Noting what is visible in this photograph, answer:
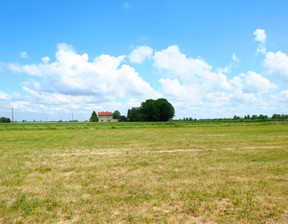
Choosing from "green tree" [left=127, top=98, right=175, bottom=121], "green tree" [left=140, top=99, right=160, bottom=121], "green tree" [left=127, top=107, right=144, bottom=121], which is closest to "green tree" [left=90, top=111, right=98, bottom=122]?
"green tree" [left=127, top=107, right=144, bottom=121]

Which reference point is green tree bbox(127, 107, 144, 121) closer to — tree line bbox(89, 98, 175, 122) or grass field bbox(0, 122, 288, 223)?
tree line bbox(89, 98, 175, 122)

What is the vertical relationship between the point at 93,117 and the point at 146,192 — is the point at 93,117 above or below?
above

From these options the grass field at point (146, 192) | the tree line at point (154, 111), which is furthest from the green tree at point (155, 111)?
the grass field at point (146, 192)

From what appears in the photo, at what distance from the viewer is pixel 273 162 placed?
1020 cm

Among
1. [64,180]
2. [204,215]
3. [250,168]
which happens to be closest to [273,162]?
[250,168]

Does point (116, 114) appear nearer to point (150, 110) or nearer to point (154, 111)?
point (150, 110)

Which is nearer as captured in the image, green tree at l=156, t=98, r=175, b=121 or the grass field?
the grass field

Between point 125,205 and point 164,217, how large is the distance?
45.6 inches

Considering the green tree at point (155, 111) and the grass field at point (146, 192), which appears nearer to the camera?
the grass field at point (146, 192)

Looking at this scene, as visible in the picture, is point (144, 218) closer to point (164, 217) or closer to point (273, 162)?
point (164, 217)

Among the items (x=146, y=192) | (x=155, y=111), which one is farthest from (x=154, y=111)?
(x=146, y=192)

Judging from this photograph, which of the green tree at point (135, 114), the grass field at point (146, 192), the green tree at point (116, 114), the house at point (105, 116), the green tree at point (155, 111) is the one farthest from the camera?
the green tree at point (116, 114)

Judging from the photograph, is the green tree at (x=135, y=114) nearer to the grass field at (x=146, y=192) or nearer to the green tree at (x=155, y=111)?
the green tree at (x=155, y=111)

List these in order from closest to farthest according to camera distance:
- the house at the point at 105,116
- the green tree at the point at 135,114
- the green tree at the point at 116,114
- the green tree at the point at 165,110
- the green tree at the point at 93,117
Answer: the green tree at the point at 165,110 → the green tree at the point at 135,114 → the green tree at the point at 93,117 → the house at the point at 105,116 → the green tree at the point at 116,114
